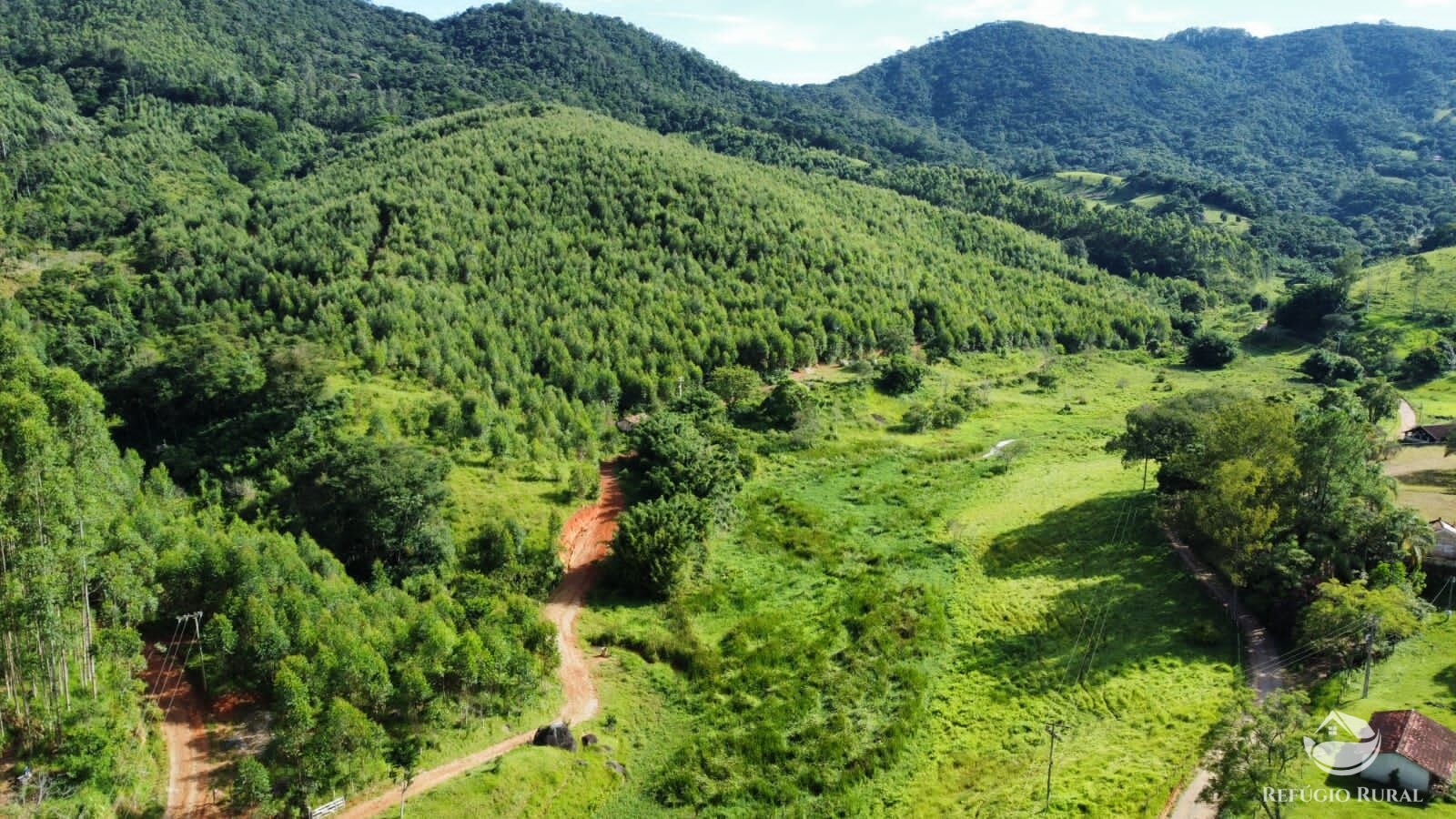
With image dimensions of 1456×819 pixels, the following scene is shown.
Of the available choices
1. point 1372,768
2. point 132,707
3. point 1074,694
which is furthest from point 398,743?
point 1372,768

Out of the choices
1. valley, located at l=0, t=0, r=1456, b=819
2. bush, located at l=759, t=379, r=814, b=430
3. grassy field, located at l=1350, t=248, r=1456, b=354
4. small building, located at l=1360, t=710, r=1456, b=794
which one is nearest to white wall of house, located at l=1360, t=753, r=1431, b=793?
small building, located at l=1360, t=710, r=1456, b=794

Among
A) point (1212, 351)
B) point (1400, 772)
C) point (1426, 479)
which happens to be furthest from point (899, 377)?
point (1400, 772)

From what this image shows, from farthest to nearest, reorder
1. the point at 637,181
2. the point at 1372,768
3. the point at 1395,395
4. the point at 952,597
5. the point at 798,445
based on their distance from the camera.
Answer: the point at 637,181
the point at 1395,395
the point at 798,445
the point at 952,597
the point at 1372,768

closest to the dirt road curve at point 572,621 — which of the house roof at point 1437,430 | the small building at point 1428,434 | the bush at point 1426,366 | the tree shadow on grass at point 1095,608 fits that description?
the tree shadow on grass at point 1095,608

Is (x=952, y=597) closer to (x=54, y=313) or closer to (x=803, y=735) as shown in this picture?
(x=803, y=735)

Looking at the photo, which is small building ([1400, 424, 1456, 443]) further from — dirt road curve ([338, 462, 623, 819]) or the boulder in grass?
the boulder in grass
